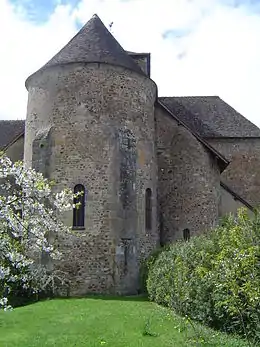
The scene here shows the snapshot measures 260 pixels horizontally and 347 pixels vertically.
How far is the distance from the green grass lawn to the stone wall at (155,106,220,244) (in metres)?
7.98

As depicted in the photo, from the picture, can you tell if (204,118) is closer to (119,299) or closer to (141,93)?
(141,93)

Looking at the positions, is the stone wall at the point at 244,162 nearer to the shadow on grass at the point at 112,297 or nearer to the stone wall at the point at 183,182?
the stone wall at the point at 183,182

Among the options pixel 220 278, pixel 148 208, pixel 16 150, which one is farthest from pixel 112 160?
pixel 220 278

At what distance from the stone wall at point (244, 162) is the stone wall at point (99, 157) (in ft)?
30.6

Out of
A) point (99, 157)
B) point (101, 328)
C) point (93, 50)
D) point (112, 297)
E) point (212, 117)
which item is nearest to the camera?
point (101, 328)

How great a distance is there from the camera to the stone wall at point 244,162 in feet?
97.6

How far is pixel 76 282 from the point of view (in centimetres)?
1906

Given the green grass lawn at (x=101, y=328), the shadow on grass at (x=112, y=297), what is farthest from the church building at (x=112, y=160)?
the green grass lawn at (x=101, y=328)

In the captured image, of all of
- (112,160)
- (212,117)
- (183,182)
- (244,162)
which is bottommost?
(183,182)

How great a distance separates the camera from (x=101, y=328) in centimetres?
1188

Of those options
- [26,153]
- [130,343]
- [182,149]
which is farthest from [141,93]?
[130,343]

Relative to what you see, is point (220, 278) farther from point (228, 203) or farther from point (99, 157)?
point (228, 203)

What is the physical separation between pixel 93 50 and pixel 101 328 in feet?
42.3

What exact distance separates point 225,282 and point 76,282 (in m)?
10.6
